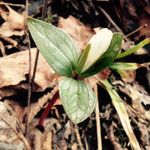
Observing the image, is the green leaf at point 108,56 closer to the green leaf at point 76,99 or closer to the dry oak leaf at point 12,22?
the green leaf at point 76,99

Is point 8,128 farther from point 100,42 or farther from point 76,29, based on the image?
point 76,29

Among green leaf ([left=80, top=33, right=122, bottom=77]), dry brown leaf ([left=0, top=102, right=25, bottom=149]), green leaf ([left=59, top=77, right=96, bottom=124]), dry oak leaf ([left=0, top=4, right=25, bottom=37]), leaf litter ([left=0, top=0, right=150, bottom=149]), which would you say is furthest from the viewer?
dry oak leaf ([left=0, top=4, right=25, bottom=37])

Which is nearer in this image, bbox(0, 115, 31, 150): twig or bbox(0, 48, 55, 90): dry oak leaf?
bbox(0, 115, 31, 150): twig

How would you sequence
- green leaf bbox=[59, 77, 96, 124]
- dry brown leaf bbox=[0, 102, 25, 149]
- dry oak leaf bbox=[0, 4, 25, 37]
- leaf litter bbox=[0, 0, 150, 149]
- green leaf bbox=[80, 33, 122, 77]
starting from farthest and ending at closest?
dry oak leaf bbox=[0, 4, 25, 37], leaf litter bbox=[0, 0, 150, 149], dry brown leaf bbox=[0, 102, 25, 149], green leaf bbox=[80, 33, 122, 77], green leaf bbox=[59, 77, 96, 124]

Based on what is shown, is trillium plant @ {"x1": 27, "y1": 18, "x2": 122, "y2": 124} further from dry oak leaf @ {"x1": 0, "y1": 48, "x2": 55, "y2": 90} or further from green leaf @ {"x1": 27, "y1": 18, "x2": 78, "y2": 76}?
dry oak leaf @ {"x1": 0, "y1": 48, "x2": 55, "y2": 90}

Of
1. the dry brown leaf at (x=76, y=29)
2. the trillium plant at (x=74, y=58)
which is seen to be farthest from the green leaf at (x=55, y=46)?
the dry brown leaf at (x=76, y=29)

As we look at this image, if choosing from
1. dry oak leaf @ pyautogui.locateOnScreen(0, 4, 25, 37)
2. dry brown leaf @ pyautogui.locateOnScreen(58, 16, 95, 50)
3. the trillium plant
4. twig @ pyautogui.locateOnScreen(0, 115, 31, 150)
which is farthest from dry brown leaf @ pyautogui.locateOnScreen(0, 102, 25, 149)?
dry brown leaf @ pyautogui.locateOnScreen(58, 16, 95, 50)

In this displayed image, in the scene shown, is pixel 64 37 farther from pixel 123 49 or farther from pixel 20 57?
pixel 123 49
